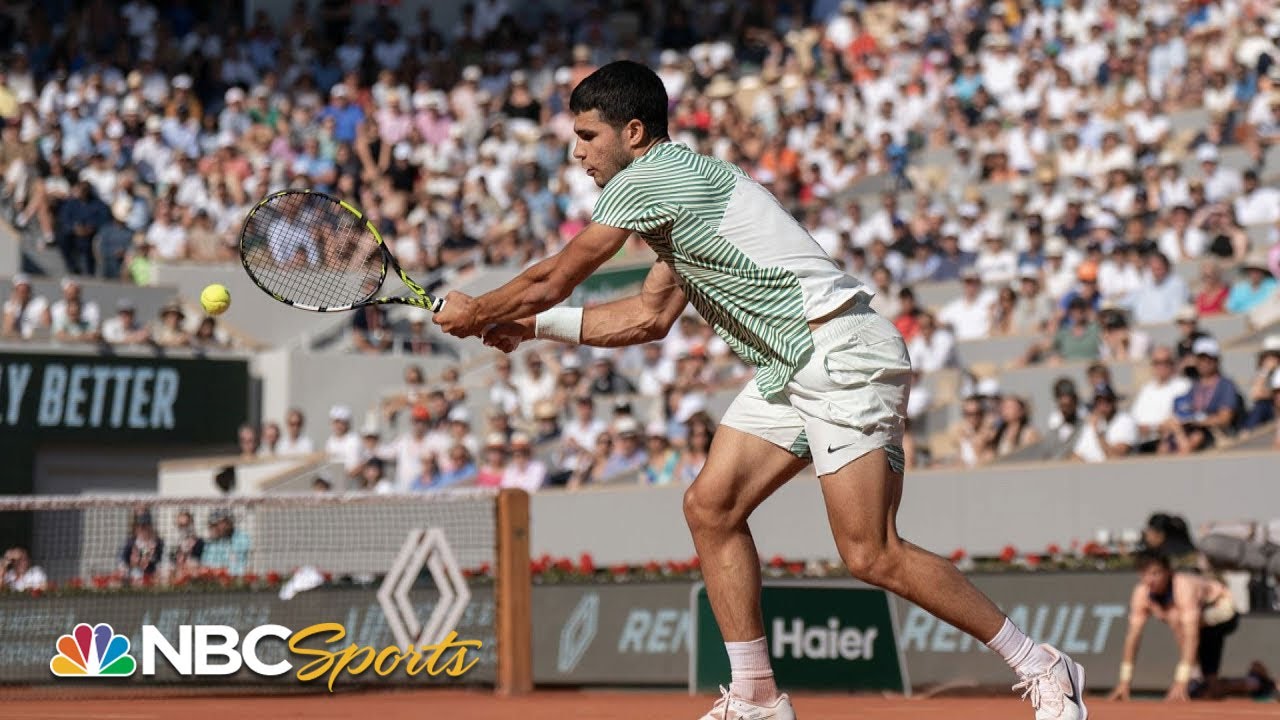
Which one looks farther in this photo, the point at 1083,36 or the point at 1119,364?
the point at 1083,36

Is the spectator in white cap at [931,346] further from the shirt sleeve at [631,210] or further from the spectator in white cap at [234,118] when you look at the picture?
the spectator in white cap at [234,118]

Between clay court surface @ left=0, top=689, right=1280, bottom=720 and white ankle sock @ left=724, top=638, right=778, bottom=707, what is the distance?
1.97 metres

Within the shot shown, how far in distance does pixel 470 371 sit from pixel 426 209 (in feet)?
9.45

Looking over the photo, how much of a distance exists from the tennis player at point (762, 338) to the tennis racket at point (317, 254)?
32.5 inches

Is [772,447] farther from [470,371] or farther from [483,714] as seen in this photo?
[470,371]

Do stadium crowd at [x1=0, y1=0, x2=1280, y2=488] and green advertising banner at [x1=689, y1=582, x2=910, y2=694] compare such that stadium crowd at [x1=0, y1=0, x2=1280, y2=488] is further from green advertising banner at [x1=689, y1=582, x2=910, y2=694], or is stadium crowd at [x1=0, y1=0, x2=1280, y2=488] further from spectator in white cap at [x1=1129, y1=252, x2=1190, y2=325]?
green advertising banner at [x1=689, y1=582, x2=910, y2=694]

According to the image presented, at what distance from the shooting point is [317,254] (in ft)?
30.7

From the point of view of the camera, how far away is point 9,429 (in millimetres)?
22406

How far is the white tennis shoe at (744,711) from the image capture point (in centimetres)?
727

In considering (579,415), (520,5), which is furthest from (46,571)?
(520,5)

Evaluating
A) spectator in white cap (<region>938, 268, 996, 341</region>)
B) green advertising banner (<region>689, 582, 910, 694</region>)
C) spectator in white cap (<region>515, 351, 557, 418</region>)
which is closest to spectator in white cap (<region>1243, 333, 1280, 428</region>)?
green advertising banner (<region>689, 582, 910, 694</region>)

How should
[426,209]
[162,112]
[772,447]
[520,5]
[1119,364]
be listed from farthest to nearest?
1. [520,5]
2. [162,112]
3. [426,209]
4. [1119,364]
5. [772,447]

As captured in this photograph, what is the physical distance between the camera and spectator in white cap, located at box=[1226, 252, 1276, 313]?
17828mm

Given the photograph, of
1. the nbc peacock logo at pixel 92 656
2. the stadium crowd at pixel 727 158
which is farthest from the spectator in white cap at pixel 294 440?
the nbc peacock logo at pixel 92 656
